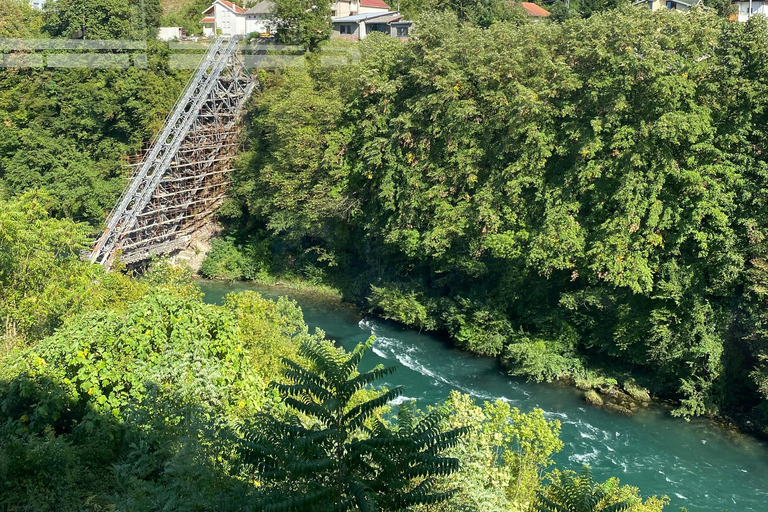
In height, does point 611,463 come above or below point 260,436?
below

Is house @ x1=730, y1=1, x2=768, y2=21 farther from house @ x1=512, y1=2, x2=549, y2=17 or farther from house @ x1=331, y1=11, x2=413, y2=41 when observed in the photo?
house @ x1=331, y1=11, x2=413, y2=41

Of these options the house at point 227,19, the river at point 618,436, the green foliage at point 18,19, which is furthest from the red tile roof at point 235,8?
the river at point 618,436

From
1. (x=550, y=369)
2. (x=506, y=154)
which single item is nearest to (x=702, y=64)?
(x=506, y=154)

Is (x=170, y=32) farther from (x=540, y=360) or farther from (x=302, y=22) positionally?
(x=540, y=360)

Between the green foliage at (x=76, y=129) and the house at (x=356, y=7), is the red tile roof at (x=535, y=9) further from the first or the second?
the green foliage at (x=76, y=129)

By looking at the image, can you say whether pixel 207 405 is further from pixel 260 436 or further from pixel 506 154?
pixel 506 154

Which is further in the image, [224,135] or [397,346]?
[224,135]

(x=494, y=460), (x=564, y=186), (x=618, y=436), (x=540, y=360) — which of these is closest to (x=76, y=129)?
(x=564, y=186)
